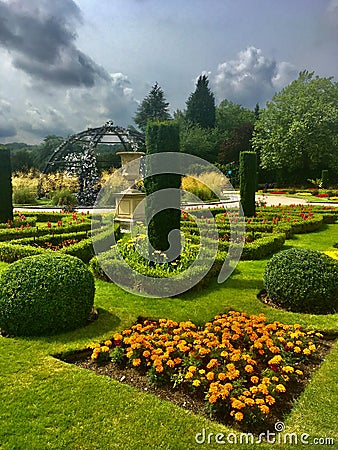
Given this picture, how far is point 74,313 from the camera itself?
4.35m

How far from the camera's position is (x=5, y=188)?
1255cm

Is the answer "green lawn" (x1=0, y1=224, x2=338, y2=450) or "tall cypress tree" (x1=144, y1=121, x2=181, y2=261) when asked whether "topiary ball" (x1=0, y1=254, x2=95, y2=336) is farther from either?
"tall cypress tree" (x1=144, y1=121, x2=181, y2=261)

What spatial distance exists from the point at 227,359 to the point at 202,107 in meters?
48.8

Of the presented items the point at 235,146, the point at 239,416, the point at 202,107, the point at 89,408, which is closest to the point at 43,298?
the point at 89,408

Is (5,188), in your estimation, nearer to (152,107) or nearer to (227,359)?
(227,359)

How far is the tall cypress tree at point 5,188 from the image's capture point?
12.5 metres

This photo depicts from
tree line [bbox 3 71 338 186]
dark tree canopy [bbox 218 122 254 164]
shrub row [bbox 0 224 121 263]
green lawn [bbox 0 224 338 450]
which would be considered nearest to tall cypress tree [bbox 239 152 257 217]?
shrub row [bbox 0 224 121 263]

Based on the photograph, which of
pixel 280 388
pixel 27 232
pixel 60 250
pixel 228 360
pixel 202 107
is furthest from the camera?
pixel 202 107

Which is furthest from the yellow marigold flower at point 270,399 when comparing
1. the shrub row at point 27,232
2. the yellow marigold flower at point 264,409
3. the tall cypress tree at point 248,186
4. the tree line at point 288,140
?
the tree line at point 288,140

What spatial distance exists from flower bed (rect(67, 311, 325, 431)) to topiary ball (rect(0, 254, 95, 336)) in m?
0.61

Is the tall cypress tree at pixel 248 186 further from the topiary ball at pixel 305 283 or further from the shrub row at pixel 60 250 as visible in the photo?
the topiary ball at pixel 305 283

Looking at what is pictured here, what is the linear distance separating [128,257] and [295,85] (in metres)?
35.1

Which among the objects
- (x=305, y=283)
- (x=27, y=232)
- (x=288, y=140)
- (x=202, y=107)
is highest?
(x=202, y=107)

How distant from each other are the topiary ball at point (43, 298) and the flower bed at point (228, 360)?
0.61m
